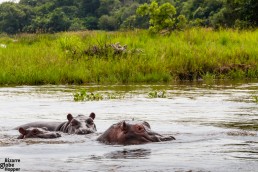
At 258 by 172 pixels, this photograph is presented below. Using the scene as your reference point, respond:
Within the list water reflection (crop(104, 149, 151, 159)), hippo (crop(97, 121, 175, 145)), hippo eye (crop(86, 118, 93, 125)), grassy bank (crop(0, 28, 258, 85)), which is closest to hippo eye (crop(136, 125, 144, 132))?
hippo (crop(97, 121, 175, 145))

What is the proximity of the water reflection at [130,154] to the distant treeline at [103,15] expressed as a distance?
2644cm

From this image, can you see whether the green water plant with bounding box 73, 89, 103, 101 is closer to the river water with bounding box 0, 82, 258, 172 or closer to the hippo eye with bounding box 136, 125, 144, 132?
the river water with bounding box 0, 82, 258, 172

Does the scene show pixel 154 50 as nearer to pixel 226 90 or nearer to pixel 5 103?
pixel 226 90

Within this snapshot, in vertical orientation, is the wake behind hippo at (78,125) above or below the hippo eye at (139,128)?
below

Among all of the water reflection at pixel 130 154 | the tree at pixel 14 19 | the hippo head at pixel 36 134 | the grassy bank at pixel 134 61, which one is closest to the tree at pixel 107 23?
the tree at pixel 14 19

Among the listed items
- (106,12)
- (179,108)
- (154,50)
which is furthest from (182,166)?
(106,12)

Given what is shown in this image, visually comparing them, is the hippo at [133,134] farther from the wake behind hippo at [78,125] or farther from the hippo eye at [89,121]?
the hippo eye at [89,121]

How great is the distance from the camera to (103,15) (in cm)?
7388

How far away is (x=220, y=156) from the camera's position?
5.12 metres

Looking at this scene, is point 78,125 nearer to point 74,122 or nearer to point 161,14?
point 74,122

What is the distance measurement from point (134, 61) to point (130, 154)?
37.3ft

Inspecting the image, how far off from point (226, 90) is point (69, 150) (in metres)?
7.34

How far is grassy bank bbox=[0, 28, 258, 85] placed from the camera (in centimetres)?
1571

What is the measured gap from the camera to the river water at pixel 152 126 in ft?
15.9
